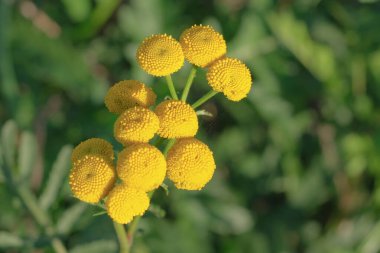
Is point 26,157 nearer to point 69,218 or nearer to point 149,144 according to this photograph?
point 69,218

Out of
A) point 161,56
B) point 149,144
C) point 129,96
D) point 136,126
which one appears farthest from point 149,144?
point 161,56

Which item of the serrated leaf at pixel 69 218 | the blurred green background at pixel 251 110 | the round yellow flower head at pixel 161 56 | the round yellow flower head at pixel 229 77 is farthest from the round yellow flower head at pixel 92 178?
the blurred green background at pixel 251 110

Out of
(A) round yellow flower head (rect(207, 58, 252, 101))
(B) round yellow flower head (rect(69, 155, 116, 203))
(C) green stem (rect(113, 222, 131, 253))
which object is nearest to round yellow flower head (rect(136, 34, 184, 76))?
(A) round yellow flower head (rect(207, 58, 252, 101))

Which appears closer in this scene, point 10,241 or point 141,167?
point 141,167

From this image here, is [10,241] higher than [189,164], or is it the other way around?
[189,164]

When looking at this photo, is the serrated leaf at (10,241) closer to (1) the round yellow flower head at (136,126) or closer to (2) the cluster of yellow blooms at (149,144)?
(2) the cluster of yellow blooms at (149,144)

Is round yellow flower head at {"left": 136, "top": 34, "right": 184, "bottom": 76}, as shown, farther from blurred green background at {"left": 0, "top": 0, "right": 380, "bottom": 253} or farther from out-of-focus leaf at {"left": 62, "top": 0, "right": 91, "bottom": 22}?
out-of-focus leaf at {"left": 62, "top": 0, "right": 91, "bottom": 22}
